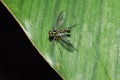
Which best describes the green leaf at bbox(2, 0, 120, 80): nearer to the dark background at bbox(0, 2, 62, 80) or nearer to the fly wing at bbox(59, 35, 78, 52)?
the fly wing at bbox(59, 35, 78, 52)

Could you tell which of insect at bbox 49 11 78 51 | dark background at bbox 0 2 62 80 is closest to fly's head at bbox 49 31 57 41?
insect at bbox 49 11 78 51

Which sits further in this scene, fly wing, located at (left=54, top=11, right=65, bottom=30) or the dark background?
the dark background

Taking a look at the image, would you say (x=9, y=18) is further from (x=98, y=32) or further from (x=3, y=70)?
(x=98, y=32)

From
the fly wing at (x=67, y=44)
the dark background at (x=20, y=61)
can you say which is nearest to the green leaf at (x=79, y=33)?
the fly wing at (x=67, y=44)

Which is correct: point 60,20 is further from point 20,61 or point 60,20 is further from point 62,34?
point 20,61

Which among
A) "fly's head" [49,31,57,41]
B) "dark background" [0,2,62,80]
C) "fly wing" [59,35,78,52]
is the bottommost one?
"dark background" [0,2,62,80]

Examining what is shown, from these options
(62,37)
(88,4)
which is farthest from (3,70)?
(88,4)
